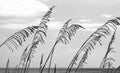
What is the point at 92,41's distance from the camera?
6.23 m

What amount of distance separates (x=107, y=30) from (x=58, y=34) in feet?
3.53

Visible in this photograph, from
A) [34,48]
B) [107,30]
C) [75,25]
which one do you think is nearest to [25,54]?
[34,48]

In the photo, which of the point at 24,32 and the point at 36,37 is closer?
the point at 24,32

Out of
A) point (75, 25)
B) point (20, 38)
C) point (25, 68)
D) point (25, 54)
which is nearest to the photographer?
point (20, 38)

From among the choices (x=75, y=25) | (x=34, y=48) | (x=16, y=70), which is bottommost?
(x=16, y=70)

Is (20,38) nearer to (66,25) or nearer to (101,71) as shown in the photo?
(66,25)

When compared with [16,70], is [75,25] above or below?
above

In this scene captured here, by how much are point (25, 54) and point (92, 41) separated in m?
1.75

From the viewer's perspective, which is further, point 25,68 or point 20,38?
point 25,68

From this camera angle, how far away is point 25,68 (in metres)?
6.47

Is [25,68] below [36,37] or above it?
below

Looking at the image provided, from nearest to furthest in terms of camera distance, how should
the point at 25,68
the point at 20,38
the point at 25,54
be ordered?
the point at 20,38, the point at 25,68, the point at 25,54

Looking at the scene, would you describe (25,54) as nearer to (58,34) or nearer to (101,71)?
(58,34)

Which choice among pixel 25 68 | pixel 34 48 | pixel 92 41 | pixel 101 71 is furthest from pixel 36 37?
pixel 101 71
